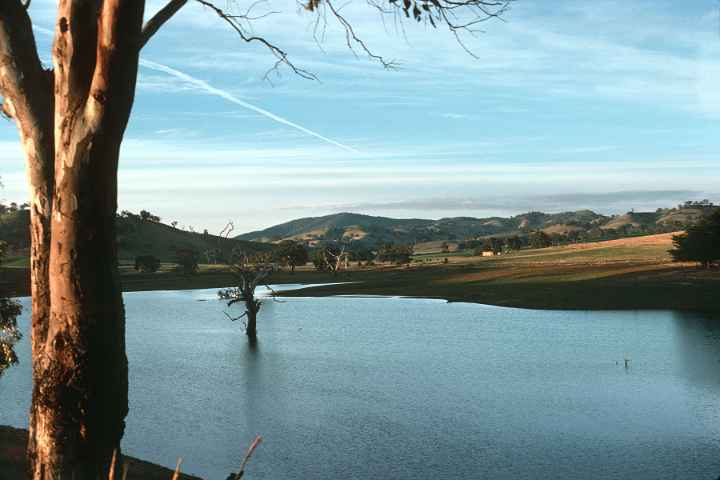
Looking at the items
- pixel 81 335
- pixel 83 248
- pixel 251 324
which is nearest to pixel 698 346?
pixel 251 324

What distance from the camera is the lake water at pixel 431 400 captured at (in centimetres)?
2581

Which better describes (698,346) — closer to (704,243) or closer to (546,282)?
(546,282)

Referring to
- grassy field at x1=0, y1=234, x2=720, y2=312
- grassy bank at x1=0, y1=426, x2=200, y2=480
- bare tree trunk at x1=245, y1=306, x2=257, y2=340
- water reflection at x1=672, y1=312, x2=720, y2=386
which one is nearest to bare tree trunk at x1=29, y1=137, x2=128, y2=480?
grassy bank at x1=0, y1=426, x2=200, y2=480

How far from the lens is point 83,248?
736 cm

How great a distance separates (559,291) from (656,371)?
51.9m

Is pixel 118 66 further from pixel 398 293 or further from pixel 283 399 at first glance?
pixel 398 293

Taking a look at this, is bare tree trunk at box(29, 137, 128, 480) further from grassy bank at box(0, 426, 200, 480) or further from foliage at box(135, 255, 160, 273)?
foliage at box(135, 255, 160, 273)

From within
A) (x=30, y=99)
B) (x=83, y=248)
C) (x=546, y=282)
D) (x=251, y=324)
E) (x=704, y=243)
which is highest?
(x=30, y=99)

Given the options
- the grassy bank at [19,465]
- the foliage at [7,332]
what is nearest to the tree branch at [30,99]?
the grassy bank at [19,465]

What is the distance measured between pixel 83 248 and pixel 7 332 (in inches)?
1102

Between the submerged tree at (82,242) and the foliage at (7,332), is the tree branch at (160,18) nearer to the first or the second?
the submerged tree at (82,242)

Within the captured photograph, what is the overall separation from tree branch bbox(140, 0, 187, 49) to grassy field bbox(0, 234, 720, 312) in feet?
163

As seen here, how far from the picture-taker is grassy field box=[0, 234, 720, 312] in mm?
87312

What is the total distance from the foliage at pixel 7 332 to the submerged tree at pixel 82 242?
26026 mm
